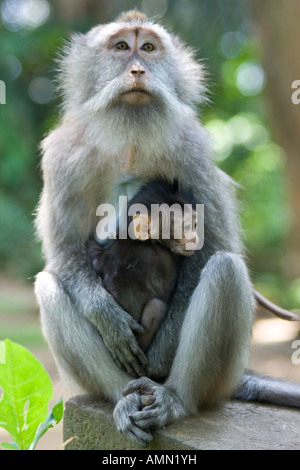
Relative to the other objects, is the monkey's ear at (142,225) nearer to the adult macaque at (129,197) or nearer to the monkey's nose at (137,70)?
the adult macaque at (129,197)

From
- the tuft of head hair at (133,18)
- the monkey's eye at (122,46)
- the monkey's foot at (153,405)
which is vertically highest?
the tuft of head hair at (133,18)

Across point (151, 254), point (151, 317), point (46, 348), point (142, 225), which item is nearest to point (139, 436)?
point (151, 317)

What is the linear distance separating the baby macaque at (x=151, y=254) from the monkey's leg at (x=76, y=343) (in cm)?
26

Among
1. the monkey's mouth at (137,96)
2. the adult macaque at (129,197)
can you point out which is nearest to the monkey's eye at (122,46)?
the adult macaque at (129,197)

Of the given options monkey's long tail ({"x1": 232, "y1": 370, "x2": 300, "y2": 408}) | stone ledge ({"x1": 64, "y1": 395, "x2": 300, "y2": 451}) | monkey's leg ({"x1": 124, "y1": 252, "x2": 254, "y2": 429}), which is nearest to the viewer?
stone ledge ({"x1": 64, "y1": 395, "x2": 300, "y2": 451})

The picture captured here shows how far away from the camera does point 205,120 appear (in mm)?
13438

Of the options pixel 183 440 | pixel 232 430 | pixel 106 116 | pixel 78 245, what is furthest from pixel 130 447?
pixel 106 116

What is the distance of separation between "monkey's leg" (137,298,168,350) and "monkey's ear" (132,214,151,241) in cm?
45

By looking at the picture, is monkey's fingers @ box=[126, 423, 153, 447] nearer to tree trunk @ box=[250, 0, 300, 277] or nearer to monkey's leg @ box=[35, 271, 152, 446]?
monkey's leg @ box=[35, 271, 152, 446]

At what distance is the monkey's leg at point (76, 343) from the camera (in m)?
3.92

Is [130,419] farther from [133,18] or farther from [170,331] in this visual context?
[133,18]

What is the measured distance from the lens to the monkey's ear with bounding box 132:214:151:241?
380 cm

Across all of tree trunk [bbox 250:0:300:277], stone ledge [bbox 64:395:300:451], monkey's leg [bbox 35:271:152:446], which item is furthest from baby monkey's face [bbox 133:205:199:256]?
tree trunk [bbox 250:0:300:277]

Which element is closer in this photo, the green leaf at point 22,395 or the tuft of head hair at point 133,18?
the green leaf at point 22,395
